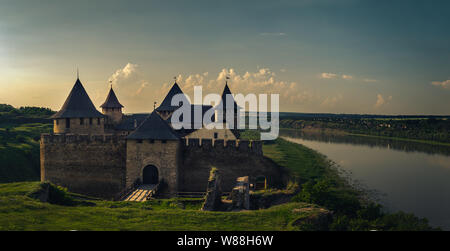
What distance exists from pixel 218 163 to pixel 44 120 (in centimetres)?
4070

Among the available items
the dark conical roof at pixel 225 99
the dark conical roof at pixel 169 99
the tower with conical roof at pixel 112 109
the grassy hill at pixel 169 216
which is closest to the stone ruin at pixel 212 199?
the grassy hill at pixel 169 216

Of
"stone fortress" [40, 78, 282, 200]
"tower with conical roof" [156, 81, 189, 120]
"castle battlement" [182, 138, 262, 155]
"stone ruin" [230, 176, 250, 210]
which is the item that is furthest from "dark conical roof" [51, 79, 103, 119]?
"stone ruin" [230, 176, 250, 210]

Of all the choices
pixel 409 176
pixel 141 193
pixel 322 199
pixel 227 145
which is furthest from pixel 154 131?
pixel 409 176

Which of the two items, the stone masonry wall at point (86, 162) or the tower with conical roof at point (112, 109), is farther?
the tower with conical roof at point (112, 109)

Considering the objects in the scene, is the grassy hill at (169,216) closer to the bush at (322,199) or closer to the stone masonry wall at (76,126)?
the bush at (322,199)

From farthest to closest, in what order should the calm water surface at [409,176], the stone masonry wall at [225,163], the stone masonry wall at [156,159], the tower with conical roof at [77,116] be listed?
1. the tower with conical roof at [77,116]
2. the calm water surface at [409,176]
3. the stone masonry wall at [225,163]
4. the stone masonry wall at [156,159]

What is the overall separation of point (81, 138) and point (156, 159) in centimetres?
472

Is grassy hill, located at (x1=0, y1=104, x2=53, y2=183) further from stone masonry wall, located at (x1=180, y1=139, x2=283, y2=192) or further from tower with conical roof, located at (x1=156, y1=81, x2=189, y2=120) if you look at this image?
stone masonry wall, located at (x1=180, y1=139, x2=283, y2=192)

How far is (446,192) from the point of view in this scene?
21422 mm

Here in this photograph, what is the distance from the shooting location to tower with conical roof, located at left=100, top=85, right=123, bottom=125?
26375mm

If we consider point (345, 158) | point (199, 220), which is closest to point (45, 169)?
point (199, 220)

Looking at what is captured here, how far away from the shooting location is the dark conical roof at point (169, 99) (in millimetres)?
23734

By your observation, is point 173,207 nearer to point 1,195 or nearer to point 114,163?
point 1,195

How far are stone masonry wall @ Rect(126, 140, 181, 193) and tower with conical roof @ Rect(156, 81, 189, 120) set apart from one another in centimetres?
740
